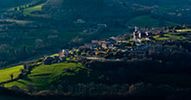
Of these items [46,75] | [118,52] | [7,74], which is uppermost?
[118,52]

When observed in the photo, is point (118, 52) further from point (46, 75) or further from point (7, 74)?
point (7, 74)

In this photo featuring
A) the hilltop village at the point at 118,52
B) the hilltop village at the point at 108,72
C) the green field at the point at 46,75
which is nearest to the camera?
the hilltop village at the point at 108,72

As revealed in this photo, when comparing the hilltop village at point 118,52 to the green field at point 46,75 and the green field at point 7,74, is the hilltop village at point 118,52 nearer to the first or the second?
the green field at point 46,75

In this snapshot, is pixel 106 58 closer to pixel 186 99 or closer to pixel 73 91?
pixel 73 91

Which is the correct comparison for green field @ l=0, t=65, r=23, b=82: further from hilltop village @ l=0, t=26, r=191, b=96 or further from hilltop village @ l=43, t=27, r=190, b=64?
hilltop village @ l=43, t=27, r=190, b=64

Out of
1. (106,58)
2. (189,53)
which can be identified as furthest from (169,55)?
(106,58)

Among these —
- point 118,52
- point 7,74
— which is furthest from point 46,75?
point 118,52

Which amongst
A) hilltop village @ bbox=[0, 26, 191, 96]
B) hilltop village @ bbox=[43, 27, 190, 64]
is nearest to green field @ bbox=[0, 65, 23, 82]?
hilltop village @ bbox=[0, 26, 191, 96]

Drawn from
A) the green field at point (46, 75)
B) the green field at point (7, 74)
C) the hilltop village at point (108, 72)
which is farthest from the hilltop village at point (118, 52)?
the green field at point (7, 74)
